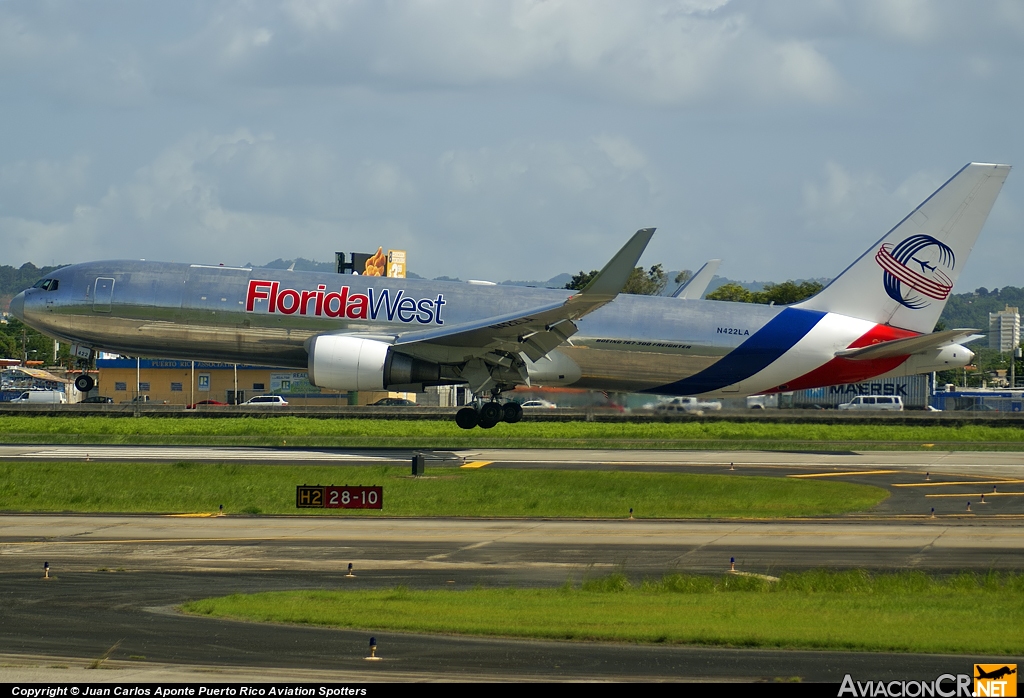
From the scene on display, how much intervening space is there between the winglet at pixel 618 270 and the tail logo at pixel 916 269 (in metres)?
12.6

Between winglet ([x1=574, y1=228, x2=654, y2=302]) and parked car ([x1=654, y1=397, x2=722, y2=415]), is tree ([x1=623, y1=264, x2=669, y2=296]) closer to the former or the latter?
parked car ([x1=654, y1=397, x2=722, y2=415])

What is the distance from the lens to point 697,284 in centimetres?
4725

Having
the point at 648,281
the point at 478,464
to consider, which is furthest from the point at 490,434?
the point at 648,281

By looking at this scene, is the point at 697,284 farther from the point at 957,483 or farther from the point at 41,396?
the point at 41,396

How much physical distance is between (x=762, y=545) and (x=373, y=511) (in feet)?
33.5

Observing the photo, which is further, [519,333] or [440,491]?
[519,333]

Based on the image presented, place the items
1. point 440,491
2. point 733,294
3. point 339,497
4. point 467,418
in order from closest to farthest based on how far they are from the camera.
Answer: point 339,497, point 440,491, point 467,418, point 733,294

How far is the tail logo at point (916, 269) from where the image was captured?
3912cm

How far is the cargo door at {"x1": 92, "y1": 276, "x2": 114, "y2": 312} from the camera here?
37.9m

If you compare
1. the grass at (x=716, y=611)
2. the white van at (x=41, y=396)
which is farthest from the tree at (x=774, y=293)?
the grass at (x=716, y=611)

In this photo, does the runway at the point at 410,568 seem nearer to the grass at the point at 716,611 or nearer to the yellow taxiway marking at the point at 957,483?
the yellow taxiway marking at the point at 957,483

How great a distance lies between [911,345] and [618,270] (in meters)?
12.4

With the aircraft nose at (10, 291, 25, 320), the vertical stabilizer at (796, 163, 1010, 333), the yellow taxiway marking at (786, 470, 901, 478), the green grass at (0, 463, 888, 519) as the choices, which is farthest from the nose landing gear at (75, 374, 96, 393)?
the vertical stabilizer at (796, 163, 1010, 333)

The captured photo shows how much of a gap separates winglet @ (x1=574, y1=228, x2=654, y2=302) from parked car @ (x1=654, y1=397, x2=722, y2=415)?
54.2 feet
